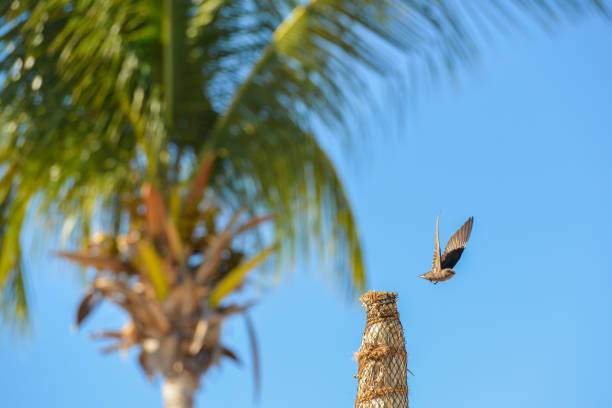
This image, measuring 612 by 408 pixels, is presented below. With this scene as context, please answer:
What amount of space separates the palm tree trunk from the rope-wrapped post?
5.13 metres

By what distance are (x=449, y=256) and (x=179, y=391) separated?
5.36 meters

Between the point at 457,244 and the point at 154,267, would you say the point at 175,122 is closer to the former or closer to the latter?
the point at 154,267

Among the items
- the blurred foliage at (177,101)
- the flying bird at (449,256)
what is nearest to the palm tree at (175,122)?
the blurred foliage at (177,101)

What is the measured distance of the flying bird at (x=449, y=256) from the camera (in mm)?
8062

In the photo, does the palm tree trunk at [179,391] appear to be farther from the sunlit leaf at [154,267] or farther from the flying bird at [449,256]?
the flying bird at [449,256]

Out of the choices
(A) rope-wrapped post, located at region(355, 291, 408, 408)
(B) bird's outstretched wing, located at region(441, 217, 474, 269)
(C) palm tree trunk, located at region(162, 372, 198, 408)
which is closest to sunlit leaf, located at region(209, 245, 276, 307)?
(C) palm tree trunk, located at region(162, 372, 198, 408)

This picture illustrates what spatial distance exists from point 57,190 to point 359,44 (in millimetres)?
1942

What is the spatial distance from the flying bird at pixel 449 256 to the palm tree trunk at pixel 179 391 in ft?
15.5

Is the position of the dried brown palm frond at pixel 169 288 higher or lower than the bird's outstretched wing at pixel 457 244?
lower

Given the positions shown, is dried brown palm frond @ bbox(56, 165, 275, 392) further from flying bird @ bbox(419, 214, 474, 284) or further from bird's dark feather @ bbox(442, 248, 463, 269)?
bird's dark feather @ bbox(442, 248, 463, 269)

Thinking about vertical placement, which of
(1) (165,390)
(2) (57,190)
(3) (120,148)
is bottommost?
(1) (165,390)

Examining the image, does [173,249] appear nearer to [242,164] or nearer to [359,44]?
[242,164]

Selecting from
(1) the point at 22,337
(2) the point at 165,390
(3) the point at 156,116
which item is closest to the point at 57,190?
(3) the point at 156,116

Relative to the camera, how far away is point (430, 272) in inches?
320
